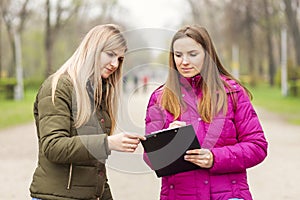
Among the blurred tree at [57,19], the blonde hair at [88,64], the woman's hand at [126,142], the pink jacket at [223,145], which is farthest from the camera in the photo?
the blurred tree at [57,19]

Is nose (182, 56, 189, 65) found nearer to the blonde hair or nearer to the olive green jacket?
the blonde hair

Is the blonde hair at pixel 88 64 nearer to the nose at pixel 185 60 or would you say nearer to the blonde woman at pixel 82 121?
the blonde woman at pixel 82 121

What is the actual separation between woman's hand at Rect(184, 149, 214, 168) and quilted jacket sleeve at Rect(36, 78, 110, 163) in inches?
14.9

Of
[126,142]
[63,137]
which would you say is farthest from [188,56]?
[63,137]

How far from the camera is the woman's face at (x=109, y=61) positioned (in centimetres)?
274

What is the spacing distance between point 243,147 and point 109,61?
0.75 m

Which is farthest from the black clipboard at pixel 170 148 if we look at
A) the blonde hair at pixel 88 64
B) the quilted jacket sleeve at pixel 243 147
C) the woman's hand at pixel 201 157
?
the blonde hair at pixel 88 64

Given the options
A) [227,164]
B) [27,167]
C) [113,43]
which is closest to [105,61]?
[113,43]

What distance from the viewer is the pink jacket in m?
2.78

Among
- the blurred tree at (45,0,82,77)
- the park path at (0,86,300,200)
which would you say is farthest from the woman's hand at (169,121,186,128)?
the blurred tree at (45,0,82,77)

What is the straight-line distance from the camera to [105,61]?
275 cm

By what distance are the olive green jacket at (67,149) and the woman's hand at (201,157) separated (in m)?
0.38

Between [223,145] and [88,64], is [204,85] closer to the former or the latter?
[223,145]

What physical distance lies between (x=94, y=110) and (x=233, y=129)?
67cm
